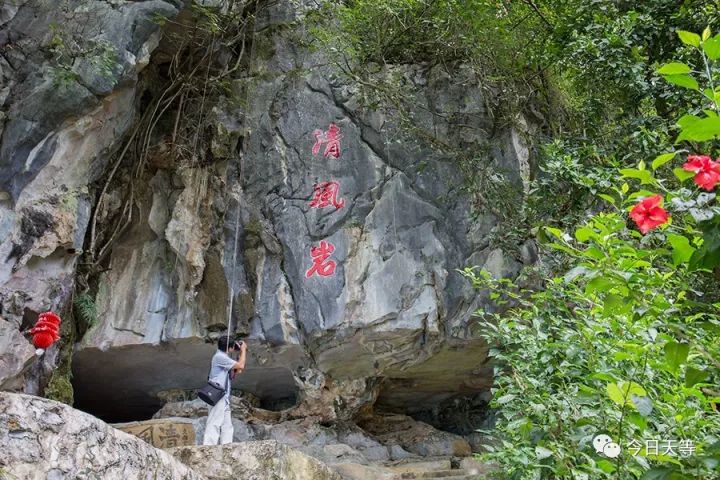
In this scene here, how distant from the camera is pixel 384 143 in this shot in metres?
7.22

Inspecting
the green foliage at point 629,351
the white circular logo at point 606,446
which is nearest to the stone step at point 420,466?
the green foliage at point 629,351

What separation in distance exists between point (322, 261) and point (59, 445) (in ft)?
15.4

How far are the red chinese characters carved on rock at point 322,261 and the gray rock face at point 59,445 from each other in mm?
4310

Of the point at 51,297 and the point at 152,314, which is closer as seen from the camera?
the point at 51,297

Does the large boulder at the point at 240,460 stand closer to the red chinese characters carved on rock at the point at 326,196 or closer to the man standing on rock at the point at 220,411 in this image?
the man standing on rock at the point at 220,411

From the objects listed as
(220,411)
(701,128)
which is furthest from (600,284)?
(220,411)

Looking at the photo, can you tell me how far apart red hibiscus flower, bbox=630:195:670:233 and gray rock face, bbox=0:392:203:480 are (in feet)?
6.44

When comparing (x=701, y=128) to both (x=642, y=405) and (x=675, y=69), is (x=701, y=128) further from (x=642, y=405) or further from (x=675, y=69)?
(x=642, y=405)

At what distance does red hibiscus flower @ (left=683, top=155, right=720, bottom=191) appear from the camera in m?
1.39

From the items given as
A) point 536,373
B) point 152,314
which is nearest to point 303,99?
point 152,314

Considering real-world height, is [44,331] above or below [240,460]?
above

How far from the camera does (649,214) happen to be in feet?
4.99

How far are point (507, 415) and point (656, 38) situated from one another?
11.6 ft

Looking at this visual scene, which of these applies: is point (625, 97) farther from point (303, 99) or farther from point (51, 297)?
point (51, 297)
